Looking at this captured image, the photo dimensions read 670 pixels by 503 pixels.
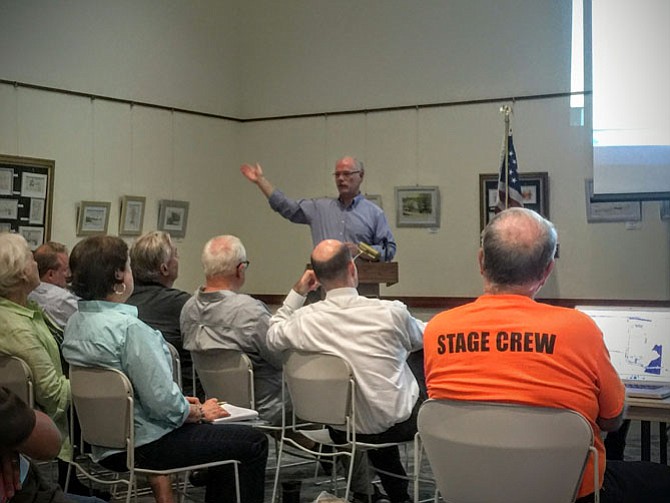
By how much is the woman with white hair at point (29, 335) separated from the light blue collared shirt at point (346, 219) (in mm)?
3401

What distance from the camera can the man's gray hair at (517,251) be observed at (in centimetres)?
284

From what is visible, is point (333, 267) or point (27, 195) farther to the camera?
point (27, 195)

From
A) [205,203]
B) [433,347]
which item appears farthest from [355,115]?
[433,347]

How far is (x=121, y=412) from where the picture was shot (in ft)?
11.8

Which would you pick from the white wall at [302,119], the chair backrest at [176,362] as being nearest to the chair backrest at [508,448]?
the chair backrest at [176,362]

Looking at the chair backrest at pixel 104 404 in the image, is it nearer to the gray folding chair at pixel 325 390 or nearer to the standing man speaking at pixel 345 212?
the gray folding chair at pixel 325 390

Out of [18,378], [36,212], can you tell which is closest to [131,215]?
[36,212]

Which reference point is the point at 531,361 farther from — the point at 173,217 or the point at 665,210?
the point at 173,217

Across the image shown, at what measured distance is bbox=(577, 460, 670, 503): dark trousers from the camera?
2904 mm

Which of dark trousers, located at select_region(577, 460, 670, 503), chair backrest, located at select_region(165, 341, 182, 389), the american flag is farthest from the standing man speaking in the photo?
dark trousers, located at select_region(577, 460, 670, 503)

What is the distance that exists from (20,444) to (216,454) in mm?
1641

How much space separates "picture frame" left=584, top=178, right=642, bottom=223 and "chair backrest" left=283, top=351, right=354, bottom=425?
4.55 metres

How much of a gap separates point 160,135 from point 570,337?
22.2 ft

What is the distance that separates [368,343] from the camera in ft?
13.4
